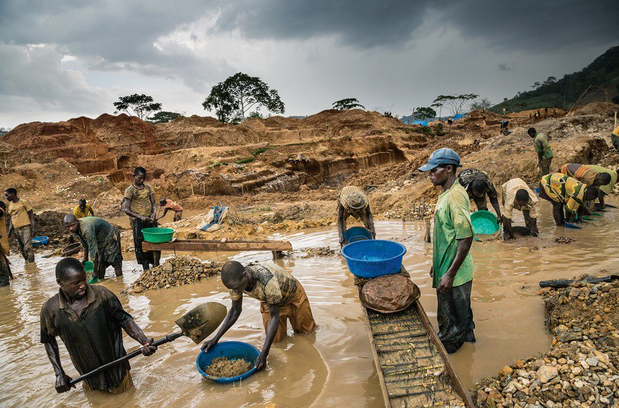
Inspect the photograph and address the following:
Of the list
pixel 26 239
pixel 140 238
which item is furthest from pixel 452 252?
pixel 26 239

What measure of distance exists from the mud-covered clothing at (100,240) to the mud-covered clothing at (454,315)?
5.91 meters

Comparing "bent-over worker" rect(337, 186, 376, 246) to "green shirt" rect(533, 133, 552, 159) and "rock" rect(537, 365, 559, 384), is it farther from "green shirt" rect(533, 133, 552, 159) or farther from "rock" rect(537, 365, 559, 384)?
"green shirt" rect(533, 133, 552, 159)

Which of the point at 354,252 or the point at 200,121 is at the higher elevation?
the point at 200,121

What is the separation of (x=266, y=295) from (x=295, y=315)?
746 mm

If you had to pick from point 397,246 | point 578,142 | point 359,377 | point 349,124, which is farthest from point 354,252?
point 349,124

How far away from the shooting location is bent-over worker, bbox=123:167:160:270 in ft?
21.5

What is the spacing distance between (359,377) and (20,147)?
1159 inches

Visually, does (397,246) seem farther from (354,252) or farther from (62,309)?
(62,309)

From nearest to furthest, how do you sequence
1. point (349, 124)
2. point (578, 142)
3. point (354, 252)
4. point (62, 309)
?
point (62, 309) → point (354, 252) → point (578, 142) → point (349, 124)

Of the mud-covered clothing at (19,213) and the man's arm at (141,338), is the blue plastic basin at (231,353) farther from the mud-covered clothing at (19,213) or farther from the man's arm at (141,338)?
the mud-covered clothing at (19,213)

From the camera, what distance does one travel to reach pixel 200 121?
31203 mm

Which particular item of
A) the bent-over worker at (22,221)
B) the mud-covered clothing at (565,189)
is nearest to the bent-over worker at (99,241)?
the bent-over worker at (22,221)

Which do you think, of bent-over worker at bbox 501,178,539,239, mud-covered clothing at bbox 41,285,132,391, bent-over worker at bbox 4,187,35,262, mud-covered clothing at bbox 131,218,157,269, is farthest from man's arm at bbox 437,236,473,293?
bent-over worker at bbox 4,187,35,262

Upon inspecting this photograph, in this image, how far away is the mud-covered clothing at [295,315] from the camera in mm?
3775
